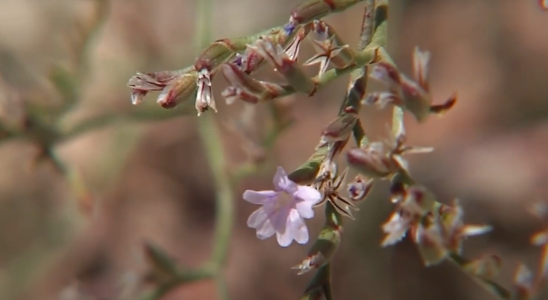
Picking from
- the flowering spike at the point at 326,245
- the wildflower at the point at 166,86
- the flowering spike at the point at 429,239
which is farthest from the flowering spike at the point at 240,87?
the flowering spike at the point at 429,239

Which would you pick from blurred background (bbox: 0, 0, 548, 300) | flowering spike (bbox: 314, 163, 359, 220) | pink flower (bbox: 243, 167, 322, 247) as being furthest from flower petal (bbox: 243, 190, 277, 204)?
blurred background (bbox: 0, 0, 548, 300)

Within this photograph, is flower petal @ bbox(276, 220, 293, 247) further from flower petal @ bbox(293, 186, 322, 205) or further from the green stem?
the green stem

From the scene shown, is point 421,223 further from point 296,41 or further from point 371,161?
point 296,41

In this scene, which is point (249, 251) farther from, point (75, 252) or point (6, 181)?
point (6, 181)

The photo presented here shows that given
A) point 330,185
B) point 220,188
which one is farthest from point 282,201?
point 220,188

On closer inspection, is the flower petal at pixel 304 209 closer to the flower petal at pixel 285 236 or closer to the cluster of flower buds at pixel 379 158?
the flower petal at pixel 285 236

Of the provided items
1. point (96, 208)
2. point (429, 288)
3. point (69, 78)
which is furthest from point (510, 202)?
point (69, 78)
